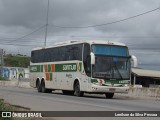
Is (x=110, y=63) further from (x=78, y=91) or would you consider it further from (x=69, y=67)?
(x=69, y=67)

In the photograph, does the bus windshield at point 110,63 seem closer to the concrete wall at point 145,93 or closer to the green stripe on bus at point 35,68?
the concrete wall at point 145,93

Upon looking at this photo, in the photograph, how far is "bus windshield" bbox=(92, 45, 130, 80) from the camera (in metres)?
27.7

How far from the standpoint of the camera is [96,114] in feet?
52.6

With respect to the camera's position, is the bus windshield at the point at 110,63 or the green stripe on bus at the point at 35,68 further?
the green stripe on bus at the point at 35,68

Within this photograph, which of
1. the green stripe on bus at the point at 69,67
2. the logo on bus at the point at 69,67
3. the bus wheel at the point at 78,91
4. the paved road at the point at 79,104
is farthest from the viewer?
the logo on bus at the point at 69,67

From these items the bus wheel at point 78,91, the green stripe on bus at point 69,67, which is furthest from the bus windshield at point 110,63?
the bus wheel at point 78,91

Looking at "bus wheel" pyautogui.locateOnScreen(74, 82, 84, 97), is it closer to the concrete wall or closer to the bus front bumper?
the bus front bumper

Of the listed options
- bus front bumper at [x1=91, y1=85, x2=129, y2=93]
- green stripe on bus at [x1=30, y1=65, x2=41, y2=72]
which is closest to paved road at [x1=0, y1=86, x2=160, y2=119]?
bus front bumper at [x1=91, y1=85, x2=129, y2=93]

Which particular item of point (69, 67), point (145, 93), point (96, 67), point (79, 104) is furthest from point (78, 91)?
point (79, 104)

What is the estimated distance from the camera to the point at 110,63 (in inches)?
1094

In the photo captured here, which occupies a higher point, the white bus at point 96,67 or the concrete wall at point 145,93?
the white bus at point 96,67

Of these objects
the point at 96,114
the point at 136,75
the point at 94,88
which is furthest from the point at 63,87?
the point at 136,75

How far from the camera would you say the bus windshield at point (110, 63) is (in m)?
27.7

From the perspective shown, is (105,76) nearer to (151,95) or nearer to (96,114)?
(151,95)
